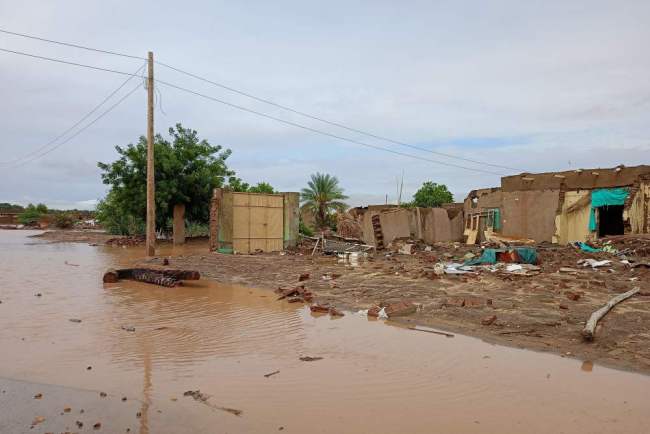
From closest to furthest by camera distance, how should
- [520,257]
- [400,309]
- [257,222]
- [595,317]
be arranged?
[595,317], [400,309], [520,257], [257,222]

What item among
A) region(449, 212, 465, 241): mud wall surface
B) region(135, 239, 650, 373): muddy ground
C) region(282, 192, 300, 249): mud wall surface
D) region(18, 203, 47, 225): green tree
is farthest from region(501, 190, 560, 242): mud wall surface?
region(18, 203, 47, 225): green tree

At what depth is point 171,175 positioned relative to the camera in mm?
23109

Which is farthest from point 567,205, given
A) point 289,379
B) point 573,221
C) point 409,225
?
point 289,379

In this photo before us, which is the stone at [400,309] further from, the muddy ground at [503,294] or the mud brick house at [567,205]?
the mud brick house at [567,205]

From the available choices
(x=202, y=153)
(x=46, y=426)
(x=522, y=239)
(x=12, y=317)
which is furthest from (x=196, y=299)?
(x=202, y=153)

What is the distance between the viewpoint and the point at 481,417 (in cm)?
Answer: 410

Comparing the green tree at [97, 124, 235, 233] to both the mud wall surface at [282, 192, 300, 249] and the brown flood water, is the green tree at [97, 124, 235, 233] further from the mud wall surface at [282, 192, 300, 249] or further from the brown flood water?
the brown flood water

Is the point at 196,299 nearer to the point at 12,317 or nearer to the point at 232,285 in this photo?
the point at 232,285

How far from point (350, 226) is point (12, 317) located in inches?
823

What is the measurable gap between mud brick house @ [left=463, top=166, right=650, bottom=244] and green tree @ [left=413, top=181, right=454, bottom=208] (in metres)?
14.9

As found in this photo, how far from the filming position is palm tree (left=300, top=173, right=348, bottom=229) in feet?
111

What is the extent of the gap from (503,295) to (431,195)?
2861 centimetres

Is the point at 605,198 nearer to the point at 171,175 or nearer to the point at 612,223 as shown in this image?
the point at 612,223

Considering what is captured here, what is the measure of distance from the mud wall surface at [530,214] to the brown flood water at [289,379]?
541 inches
